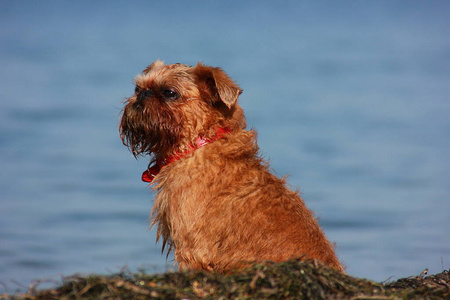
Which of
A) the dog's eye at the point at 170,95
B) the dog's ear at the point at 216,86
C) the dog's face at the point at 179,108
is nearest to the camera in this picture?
the dog's ear at the point at 216,86

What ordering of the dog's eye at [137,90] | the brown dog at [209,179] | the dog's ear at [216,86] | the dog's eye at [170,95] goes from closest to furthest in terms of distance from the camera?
1. the brown dog at [209,179]
2. the dog's ear at [216,86]
3. the dog's eye at [170,95]
4. the dog's eye at [137,90]

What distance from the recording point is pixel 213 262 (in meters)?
7.32

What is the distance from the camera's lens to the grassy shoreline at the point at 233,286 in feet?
15.8

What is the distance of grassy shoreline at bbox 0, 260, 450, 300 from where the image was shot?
4828mm

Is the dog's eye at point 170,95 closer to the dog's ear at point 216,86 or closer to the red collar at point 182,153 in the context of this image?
the dog's ear at point 216,86

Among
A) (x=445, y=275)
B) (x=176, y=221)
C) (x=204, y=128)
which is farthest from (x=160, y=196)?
(x=445, y=275)

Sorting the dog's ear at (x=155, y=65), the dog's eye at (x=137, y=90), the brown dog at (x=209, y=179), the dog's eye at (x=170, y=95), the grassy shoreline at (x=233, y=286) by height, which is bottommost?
the grassy shoreline at (x=233, y=286)

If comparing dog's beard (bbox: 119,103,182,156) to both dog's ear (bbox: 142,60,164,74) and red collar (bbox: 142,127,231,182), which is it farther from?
dog's ear (bbox: 142,60,164,74)

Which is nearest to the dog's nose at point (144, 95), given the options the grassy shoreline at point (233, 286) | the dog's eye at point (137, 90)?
the dog's eye at point (137, 90)

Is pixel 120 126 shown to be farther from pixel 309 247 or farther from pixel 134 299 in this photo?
pixel 134 299

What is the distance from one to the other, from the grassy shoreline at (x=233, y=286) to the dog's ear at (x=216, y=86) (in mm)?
3209

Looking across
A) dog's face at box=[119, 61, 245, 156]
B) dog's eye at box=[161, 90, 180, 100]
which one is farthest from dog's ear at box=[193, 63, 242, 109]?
dog's eye at box=[161, 90, 180, 100]

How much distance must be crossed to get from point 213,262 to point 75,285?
8.88 ft

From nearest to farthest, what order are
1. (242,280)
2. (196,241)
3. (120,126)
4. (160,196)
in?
(242,280) < (196,241) < (160,196) < (120,126)
